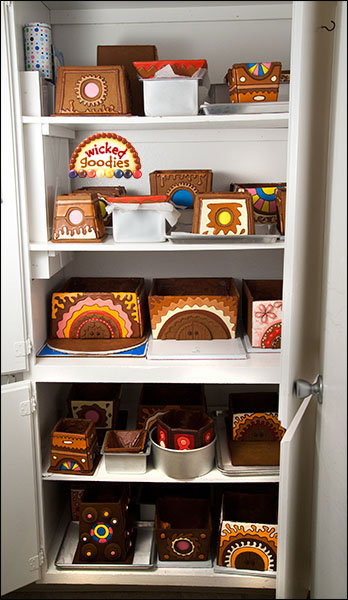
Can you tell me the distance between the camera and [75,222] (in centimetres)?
195

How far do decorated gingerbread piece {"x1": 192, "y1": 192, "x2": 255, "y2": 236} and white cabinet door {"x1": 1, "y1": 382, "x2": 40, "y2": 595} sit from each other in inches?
29.5

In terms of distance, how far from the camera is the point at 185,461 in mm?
1991

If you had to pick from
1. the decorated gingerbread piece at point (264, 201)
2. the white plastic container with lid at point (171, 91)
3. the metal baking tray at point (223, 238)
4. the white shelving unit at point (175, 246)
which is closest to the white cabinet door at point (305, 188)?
the white shelving unit at point (175, 246)

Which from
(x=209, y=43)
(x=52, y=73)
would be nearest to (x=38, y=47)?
(x=52, y=73)

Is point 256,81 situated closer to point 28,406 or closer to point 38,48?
point 38,48

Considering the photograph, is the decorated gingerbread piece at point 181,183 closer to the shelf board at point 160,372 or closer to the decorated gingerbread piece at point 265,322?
the decorated gingerbread piece at point 265,322

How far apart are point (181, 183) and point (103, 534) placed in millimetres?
1186

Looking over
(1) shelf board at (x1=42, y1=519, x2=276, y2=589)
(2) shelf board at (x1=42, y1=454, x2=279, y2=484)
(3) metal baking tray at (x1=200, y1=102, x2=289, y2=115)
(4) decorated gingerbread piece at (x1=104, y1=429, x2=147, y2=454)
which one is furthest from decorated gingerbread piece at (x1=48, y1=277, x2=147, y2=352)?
(1) shelf board at (x1=42, y1=519, x2=276, y2=589)

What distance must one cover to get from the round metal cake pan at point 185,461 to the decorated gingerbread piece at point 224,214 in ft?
2.23

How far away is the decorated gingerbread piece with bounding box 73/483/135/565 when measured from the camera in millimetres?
2049

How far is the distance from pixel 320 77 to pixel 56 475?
143 cm

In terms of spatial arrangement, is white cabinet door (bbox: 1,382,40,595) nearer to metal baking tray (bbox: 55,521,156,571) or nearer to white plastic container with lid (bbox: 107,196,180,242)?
metal baking tray (bbox: 55,521,156,571)

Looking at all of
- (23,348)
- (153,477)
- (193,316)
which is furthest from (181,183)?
(153,477)

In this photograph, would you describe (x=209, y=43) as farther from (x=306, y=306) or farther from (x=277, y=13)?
(x=306, y=306)
